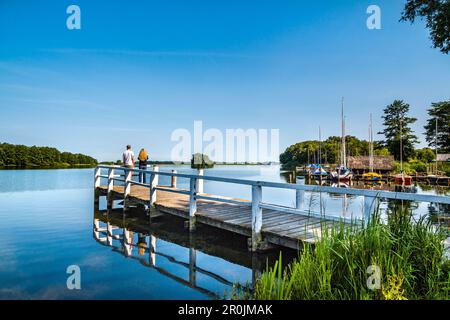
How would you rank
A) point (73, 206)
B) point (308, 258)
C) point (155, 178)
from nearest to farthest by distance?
point (308, 258) < point (155, 178) < point (73, 206)

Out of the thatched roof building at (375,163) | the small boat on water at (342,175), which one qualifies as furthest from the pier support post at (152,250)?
the thatched roof building at (375,163)

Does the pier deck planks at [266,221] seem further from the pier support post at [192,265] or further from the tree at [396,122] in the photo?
the tree at [396,122]

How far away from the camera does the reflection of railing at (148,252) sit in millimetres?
6156

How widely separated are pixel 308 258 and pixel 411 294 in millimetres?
1352

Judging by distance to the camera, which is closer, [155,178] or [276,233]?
[276,233]

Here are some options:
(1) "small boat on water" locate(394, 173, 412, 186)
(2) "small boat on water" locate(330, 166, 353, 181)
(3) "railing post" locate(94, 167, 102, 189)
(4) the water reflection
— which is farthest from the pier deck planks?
(2) "small boat on water" locate(330, 166, 353, 181)

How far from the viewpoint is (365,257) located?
12.9 feet

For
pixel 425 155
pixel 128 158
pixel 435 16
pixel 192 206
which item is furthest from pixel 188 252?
pixel 425 155

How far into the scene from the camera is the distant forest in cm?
9538

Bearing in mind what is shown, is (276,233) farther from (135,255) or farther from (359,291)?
(135,255)

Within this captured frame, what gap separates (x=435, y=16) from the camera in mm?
14656

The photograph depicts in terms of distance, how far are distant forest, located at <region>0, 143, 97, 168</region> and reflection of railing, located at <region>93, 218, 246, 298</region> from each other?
10413cm
